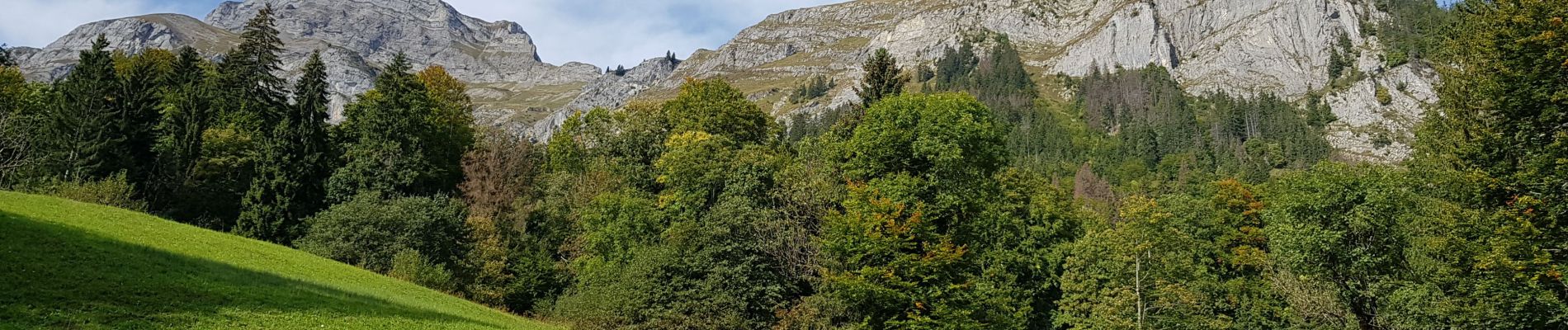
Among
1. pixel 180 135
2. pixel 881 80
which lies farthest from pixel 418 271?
pixel 881 80

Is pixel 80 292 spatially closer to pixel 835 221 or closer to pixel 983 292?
pixel 835 221

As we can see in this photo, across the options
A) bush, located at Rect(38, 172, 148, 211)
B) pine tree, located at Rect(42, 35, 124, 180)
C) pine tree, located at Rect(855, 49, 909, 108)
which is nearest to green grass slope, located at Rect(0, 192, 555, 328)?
bush, located at Rect(38, 172, 148, 211)

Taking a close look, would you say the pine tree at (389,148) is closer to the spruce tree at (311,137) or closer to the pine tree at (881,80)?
the spruce tree at (311,137)

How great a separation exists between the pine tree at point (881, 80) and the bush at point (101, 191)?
38.7 metres

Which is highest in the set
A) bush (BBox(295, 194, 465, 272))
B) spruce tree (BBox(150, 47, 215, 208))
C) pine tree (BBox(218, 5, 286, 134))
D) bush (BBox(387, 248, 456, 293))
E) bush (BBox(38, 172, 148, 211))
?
pine tree (BBox(218, 5, 286, 134))

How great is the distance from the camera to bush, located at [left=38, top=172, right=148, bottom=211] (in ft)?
132

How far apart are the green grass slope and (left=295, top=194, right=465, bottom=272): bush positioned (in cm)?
783

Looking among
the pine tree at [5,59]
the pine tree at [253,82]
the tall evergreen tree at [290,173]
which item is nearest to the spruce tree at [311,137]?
the tall evergreen tree at [290,173]

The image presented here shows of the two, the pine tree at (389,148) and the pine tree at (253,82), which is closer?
the pine tree at (389,148)

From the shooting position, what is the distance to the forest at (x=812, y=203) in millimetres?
26344

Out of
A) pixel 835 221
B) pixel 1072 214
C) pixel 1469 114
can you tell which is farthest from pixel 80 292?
pixel 1072 214

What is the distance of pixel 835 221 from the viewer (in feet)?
116

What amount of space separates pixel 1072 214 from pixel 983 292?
23823mm

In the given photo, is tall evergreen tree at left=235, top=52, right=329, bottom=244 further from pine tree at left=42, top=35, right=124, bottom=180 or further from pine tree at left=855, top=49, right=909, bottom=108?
pine tree at left=855, top=49, right=909, bottom=108
